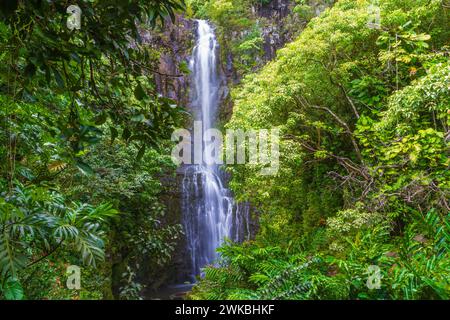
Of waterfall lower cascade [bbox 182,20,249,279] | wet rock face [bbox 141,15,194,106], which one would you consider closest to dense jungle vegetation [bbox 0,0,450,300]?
waterfall lower cascade [bbox 182,20,249,279]

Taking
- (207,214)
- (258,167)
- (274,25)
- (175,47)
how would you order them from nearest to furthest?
(258,167), (207,214), (274,25), (175,47)

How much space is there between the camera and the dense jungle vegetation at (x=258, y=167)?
5.79 feet

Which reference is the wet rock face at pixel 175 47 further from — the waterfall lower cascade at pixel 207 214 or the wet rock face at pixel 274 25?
the waterfall lower cascade at pixel 207 214

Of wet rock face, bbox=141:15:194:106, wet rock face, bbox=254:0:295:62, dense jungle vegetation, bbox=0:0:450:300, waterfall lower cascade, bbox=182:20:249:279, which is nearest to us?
dense jungle vegetation, bbox=0:0:450:300

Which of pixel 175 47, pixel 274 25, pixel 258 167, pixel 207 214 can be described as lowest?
pixel 207 214

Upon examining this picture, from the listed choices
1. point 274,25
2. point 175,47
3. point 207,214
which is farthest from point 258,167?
point 175,47

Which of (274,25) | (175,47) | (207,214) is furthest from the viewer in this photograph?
(175,47)

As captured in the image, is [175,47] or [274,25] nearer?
→ [274,25]

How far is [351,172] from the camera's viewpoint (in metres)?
6.15

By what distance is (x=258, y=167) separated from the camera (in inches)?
245

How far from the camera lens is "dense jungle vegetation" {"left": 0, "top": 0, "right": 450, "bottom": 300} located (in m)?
1.76

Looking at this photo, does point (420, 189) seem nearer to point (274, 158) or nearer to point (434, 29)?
point (274, 158)

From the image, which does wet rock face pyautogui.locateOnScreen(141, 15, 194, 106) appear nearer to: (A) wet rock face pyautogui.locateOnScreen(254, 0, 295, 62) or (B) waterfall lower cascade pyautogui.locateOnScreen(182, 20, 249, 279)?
(A) wet rock face pyautogui.locateOnScreen(254, 0, 295, 62)

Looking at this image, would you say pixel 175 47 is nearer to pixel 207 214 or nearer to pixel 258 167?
pixel 207 214
